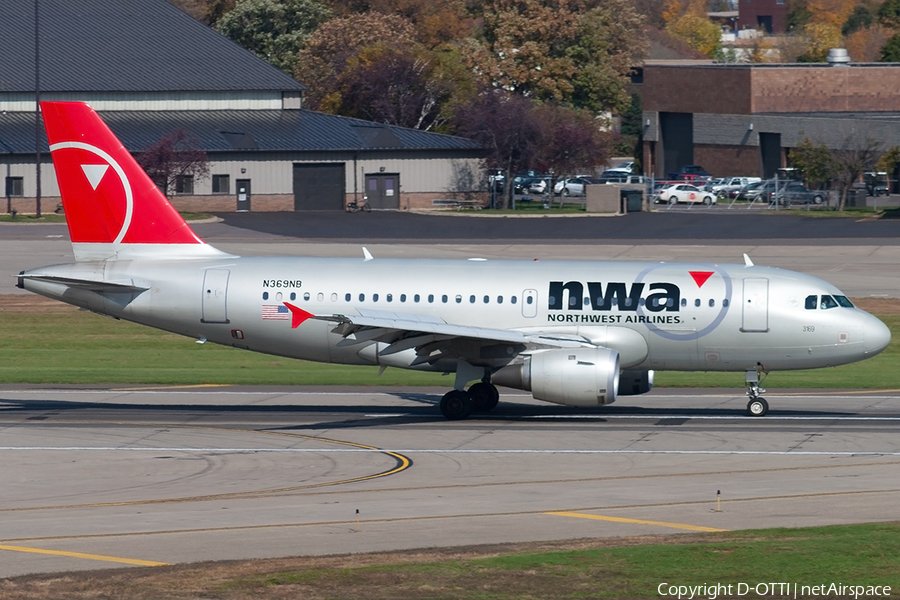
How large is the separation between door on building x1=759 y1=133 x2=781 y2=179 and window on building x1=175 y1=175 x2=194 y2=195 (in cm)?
5244

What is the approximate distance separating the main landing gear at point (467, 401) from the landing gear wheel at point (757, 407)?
6.44 metres

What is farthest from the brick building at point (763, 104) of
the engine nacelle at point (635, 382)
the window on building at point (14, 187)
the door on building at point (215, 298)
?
the door on building at point (215, 298)

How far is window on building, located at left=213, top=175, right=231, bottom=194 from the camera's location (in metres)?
98.7

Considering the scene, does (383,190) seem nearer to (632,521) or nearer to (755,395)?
(755,395)

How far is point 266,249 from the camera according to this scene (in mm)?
73188

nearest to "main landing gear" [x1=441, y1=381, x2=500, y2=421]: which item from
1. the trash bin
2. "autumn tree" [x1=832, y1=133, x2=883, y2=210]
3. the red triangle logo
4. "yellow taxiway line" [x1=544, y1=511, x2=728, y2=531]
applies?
the red triangle logo

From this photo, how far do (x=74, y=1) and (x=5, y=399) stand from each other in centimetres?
8210

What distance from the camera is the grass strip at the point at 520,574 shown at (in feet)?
54.0

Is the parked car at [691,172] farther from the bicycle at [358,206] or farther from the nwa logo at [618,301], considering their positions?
the nwa logo at [618,301]

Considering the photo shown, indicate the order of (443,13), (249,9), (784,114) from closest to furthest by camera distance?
(784,114) < (249,9) < (443,13)

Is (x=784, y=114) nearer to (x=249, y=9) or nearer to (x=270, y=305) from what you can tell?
(x=249, y=9)

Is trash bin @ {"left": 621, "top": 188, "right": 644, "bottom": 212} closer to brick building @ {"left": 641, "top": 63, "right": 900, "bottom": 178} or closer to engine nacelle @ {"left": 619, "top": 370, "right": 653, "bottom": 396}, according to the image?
brick building @ {"left": 641, "top": 63, "right": 900, "bottom": 178}

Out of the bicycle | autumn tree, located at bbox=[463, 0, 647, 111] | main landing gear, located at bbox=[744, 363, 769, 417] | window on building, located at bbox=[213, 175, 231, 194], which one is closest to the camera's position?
main landing gear, located at bbox=[744, 363, 769, 417]

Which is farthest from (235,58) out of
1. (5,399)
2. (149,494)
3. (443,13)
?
(149,494)
